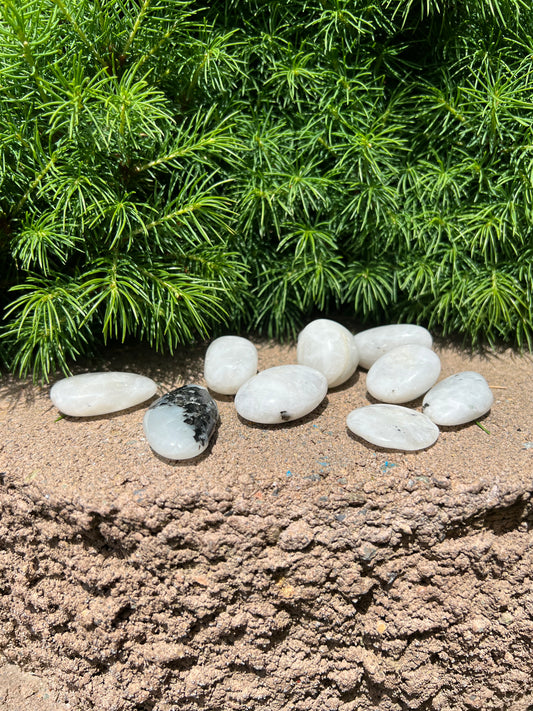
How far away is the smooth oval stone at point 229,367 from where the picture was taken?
57.1 inches

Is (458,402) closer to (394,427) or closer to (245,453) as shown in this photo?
(394,427)

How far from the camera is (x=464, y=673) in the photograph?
128cm

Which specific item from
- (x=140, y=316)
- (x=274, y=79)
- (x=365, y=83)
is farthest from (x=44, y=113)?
(x=365, y=83)

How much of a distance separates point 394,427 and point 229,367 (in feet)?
1.29

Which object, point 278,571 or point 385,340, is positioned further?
point 385,340

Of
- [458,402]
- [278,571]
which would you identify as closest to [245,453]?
[278,571]

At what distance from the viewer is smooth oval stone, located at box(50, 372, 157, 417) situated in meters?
1.38

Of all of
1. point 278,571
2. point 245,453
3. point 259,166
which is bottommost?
point 278,571

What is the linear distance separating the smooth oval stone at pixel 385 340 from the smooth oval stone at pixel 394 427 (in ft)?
0.78


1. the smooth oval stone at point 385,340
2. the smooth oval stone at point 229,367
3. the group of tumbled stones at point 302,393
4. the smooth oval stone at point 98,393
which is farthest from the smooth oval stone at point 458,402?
the smooth oval stone at point 98,393

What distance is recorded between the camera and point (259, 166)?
60.7 inches

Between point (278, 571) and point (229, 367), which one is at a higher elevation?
point (229, 367)

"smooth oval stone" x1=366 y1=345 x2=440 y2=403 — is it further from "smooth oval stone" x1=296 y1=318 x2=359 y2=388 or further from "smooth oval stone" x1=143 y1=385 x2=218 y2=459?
"smooth oval stone" x1=143 y1=385 x2=218 y2=459

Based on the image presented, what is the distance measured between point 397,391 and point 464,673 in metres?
0.58
